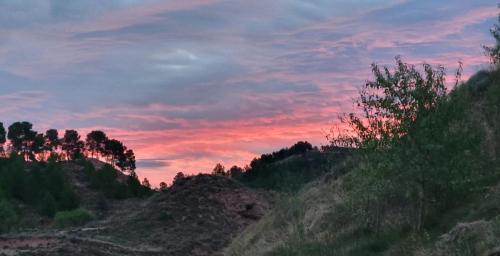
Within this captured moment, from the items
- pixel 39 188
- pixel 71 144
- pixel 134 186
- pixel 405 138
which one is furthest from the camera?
pixel 71 144

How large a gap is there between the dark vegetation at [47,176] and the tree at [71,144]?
95 centimetres

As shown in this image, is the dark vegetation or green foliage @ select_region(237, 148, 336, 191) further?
the dark vegetation

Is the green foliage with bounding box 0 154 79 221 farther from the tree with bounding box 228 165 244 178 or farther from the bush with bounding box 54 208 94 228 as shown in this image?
the tree with bounding box 228 165 244 178

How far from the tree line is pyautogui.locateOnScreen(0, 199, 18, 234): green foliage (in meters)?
43.0

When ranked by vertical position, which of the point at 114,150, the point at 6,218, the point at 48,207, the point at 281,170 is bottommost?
the point at 6,218

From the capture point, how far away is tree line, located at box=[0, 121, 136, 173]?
9544cm

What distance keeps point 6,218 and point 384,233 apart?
35350mm

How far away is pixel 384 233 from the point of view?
21547 mm

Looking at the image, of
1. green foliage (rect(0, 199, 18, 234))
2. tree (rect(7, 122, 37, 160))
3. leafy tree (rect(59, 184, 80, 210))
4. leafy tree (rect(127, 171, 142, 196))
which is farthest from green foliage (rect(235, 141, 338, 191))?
tree (rect(7, 122, 37, 160))

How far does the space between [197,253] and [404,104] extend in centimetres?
2022

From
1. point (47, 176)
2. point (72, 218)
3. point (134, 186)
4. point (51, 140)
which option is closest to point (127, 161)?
point (51, 140)

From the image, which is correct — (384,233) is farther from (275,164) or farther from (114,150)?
(114,150)

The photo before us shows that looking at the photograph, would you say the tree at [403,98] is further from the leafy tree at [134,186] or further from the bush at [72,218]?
the leafy tree at [134,186]

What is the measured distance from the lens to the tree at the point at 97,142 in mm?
100875
